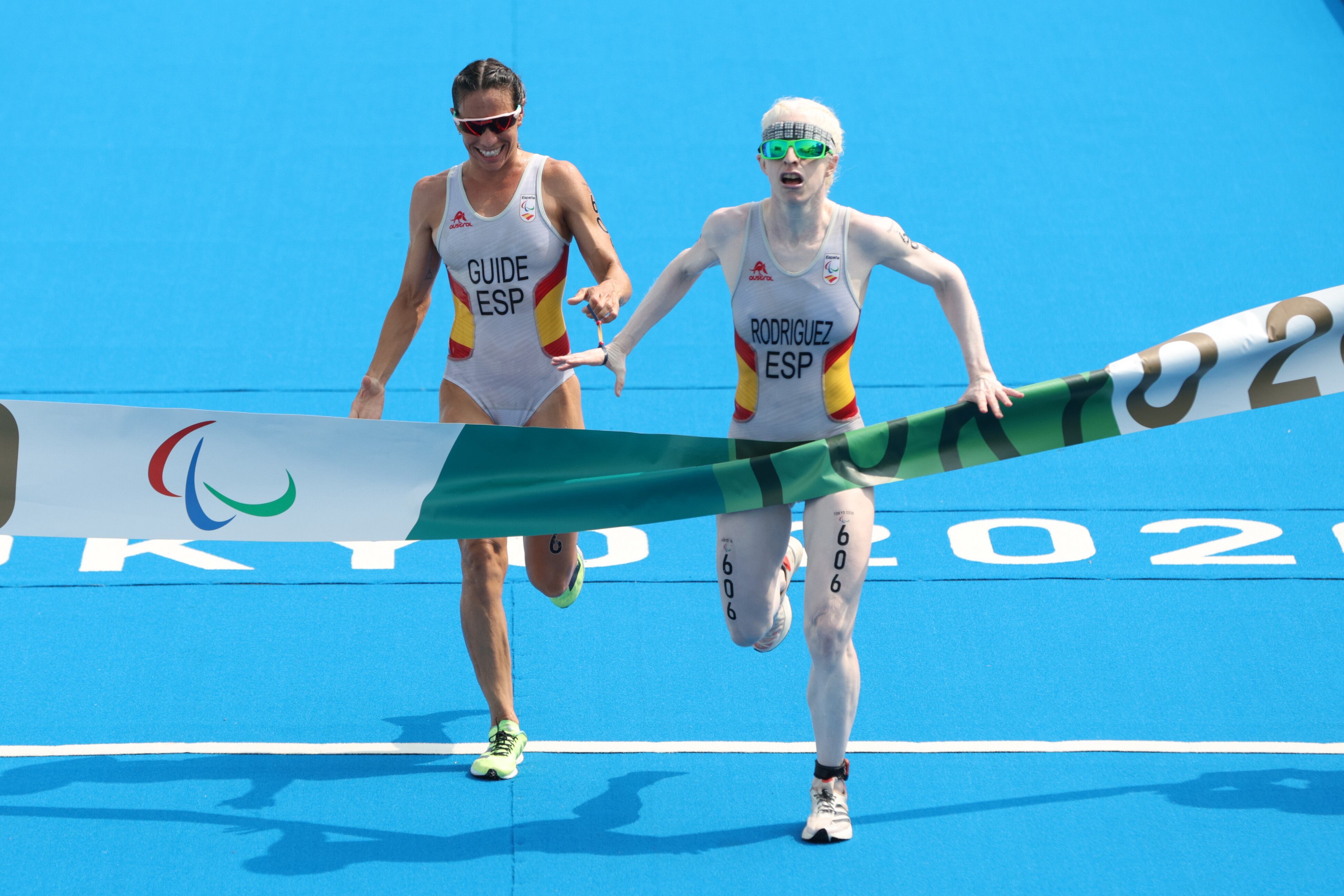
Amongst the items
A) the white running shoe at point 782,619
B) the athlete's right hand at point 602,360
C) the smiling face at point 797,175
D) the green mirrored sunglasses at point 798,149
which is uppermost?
the green mirrored sunglasses at point 798,149

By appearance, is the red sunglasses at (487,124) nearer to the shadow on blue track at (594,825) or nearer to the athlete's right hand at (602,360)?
the athlete's right hand at (602,360)

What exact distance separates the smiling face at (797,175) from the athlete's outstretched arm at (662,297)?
24cm

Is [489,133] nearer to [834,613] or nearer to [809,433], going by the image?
[809,433]

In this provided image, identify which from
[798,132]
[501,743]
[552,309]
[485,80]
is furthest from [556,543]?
[798,132]

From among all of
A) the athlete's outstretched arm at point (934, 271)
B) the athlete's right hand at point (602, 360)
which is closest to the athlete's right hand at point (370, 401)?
the athlete's right hand at point (602, 360)

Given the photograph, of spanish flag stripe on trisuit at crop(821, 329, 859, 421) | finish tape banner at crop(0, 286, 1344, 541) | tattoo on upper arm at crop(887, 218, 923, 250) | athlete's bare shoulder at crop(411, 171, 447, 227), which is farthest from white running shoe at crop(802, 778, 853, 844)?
athlete's bare shoulder at crop(411, 171, 447, 227)

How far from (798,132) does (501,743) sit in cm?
231

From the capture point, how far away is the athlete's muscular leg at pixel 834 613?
465 cm

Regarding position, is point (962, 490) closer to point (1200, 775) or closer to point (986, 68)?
point (1200, 775)

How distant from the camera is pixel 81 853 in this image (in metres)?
4.69

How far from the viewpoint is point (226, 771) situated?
16.9ft

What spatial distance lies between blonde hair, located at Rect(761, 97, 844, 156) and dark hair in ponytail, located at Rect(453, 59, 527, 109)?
875 mm

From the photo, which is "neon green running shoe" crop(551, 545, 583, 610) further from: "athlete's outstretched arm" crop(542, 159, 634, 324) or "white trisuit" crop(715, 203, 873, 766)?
"athlete's outstretched arm" crop(542, 159, 634, 324)

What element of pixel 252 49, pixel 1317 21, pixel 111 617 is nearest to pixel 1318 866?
pixel 111 617
